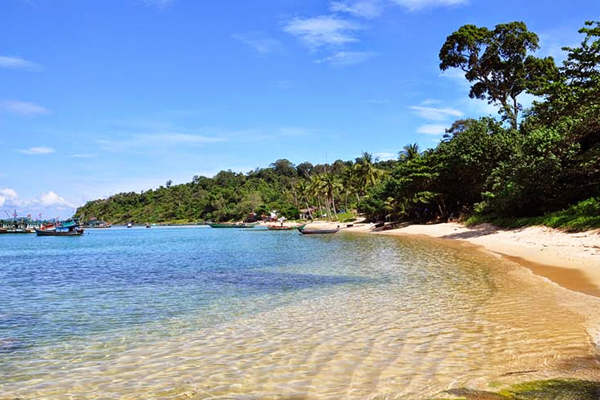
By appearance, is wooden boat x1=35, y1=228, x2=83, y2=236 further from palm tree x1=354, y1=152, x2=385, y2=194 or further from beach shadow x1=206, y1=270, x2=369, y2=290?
beach shadow x1=206, y1=270, x2=369, y2=290

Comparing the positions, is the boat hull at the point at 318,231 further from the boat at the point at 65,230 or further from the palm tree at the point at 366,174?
the boat at the point at 65,230

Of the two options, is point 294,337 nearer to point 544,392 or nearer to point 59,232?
point 544,392

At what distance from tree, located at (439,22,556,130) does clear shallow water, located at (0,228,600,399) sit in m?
40.4

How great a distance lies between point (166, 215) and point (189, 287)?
156231mm

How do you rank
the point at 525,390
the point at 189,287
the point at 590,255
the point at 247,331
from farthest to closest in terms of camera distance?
1. the point at 590,255
2. the point at 189,287
3. the point at 247,331
4. the point at 525,390

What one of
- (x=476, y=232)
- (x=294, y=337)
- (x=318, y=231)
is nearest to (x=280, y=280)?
(x=294, y=337)

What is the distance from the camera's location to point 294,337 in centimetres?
878

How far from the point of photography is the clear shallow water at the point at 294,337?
618 cm

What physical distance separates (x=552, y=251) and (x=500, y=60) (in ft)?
116

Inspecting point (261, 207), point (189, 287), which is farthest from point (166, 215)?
point (189, 287)

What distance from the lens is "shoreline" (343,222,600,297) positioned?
1441 cm

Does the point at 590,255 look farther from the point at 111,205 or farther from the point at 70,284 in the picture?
the point at 111,205

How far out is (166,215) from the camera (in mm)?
164625

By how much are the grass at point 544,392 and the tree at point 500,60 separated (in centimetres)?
4843
